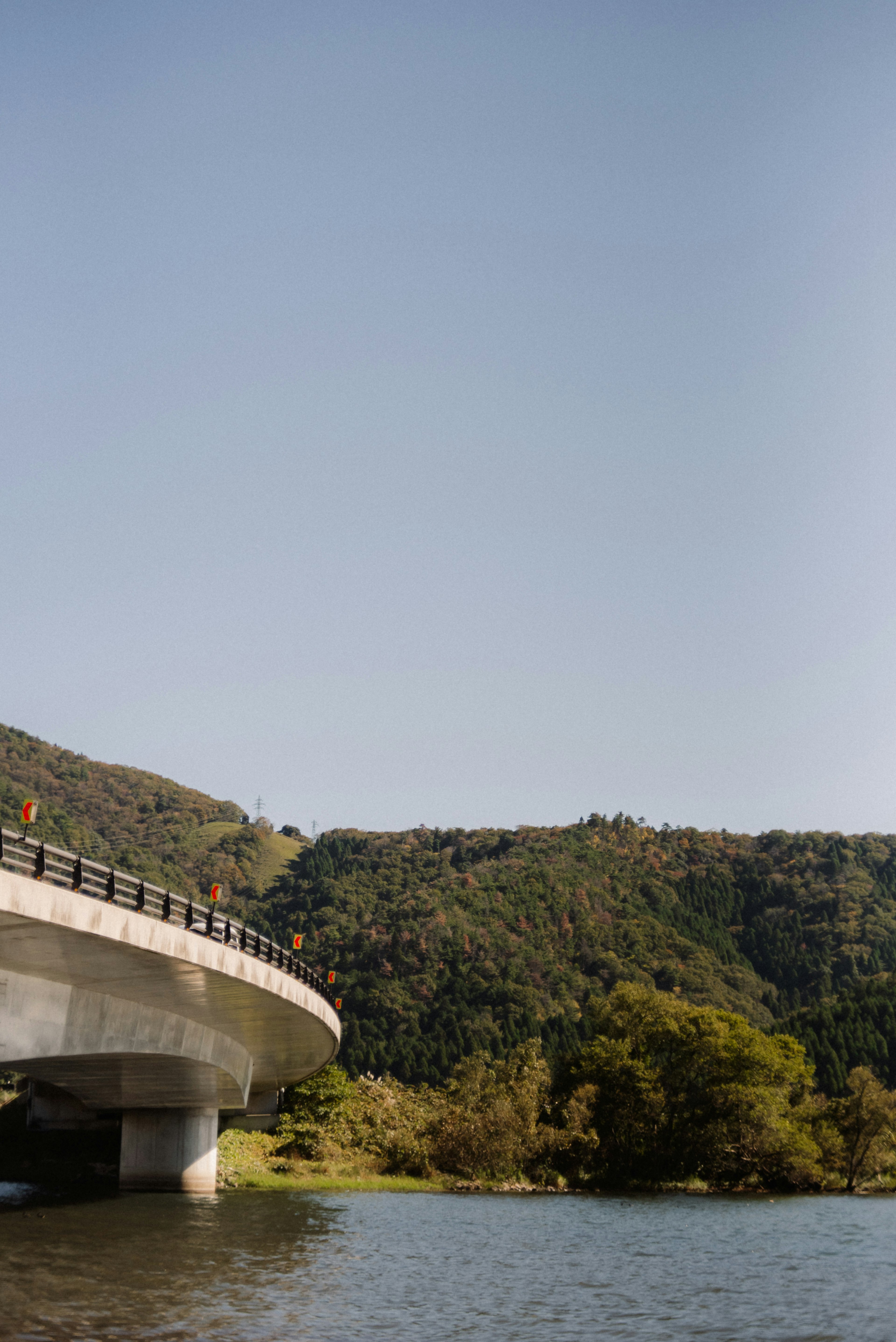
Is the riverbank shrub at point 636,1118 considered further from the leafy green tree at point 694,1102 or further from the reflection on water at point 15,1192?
the reflection on water at point 15,1192

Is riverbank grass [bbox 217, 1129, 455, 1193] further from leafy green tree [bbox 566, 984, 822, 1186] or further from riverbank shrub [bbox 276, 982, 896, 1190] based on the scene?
leafy green tree [bbox 566, 984, 822, 1186]

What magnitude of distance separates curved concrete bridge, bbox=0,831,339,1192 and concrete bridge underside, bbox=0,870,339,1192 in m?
0.05

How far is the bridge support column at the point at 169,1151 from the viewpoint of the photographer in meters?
48.1

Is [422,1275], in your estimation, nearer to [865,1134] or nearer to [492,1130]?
[492,1130]

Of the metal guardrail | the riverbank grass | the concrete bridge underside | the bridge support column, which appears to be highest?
the metal guardrail

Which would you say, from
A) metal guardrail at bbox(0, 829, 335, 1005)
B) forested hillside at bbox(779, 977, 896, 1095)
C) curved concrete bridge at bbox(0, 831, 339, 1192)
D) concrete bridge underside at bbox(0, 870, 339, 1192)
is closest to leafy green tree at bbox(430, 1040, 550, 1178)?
concrete bridge underside at bbox(0, 870, 339, 1192)

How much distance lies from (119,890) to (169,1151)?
28.2 meters

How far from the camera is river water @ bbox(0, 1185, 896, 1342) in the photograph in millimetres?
21156

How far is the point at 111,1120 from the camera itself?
5538 cm

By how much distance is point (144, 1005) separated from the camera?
3388cm

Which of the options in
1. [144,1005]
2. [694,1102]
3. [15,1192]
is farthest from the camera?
[694,1102]

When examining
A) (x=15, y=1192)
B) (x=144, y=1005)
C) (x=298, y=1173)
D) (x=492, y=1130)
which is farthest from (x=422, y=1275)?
(x=492, y=1130)

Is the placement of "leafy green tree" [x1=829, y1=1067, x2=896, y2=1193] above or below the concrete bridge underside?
below

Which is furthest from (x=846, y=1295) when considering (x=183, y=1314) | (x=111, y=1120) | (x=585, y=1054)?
(x=585, y=1054)
